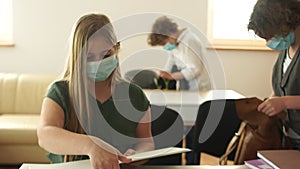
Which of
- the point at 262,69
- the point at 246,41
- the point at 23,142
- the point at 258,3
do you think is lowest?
the point at 23,142

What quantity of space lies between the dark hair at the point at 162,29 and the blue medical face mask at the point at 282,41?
5.63ft

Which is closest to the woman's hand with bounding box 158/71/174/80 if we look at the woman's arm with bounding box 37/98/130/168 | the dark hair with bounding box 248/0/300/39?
the dark hair with bounding box 248/0/300/39

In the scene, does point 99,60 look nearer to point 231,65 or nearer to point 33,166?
point 33,166

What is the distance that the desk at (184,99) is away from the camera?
2957 mm

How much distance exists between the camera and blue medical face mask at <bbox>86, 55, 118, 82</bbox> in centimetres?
144

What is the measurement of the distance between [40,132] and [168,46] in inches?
94.1

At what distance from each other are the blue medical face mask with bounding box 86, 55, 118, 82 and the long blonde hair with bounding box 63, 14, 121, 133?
0.02 meters

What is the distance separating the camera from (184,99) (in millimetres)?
3180

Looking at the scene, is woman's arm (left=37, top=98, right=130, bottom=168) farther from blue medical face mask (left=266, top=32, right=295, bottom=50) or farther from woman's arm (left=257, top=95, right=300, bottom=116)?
blue medical face mask (left=266, top=32, right=295, bottom=50)

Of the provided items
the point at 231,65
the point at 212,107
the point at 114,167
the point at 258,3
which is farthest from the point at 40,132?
the point at 231,65

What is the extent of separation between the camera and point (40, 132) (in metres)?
1.36

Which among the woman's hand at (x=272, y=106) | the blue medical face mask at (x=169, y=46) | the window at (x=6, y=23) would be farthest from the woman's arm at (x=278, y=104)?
the window at (x=6, y=23)

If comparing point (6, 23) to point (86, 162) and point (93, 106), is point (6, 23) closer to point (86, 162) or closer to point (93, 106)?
point (93, 106)

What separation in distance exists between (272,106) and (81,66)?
2.27ft
